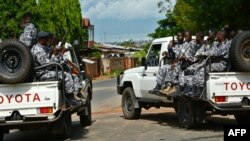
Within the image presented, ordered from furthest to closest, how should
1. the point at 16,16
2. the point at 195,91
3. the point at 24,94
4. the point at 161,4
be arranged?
the point at 161,4, the point at 16,16, the point at 195,91, the point at 24,94

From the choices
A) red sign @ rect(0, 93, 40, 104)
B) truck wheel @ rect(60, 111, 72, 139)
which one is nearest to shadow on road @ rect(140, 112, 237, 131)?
truck wheel @ rect(60, 111, 72, 139)

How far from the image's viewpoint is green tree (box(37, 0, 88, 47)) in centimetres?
Answer: 4559

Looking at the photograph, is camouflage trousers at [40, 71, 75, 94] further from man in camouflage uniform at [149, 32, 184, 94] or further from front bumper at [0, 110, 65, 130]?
man in camouflage uniform at [149, 32, 184, 94]

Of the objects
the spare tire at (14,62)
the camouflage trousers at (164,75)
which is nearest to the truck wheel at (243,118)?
the camouflage trousers at (164,75)

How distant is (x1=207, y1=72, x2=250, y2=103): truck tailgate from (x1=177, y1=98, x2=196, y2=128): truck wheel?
3.17ft

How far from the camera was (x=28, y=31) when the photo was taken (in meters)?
11.7

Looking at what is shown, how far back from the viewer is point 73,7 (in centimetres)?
4838

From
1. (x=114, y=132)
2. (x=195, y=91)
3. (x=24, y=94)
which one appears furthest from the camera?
(x=114, y=132)

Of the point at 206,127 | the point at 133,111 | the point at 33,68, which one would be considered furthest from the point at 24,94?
the point at 133,111

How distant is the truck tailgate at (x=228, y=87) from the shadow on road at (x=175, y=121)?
1.17 metres

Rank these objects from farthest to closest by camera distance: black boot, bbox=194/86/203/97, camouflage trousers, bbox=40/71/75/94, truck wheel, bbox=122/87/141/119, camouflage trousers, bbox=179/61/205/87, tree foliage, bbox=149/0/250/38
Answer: tree foliage, bbox=149/0/250/38
truck wheel, bbox=122/87/141/119
camouflage trousers, bbox=179/61/205/87
black boot, bbox=194/86/203/97
camouflage trousers, bbox=40/71/75/94

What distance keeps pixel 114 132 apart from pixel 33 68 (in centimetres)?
284

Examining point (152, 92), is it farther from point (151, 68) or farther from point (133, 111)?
point (133, 111)

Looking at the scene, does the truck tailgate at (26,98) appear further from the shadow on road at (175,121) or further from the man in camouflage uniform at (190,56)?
the shadow on road at (175,121)
